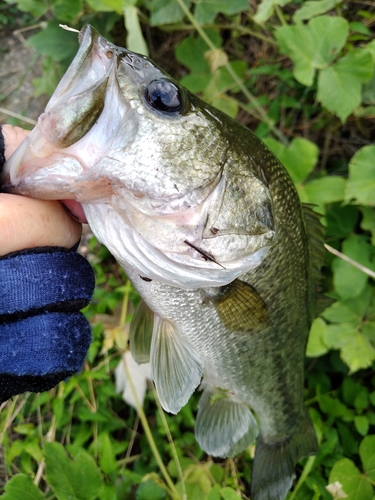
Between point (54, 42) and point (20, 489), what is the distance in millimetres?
1939

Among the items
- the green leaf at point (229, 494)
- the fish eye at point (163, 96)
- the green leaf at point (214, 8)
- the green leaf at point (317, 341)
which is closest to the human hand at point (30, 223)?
the fish eye at point (163, 96)

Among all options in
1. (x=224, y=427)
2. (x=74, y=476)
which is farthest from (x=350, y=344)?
(x=74, y=476)

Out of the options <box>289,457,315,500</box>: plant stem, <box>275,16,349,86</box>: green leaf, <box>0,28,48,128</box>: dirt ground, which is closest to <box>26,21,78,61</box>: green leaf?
<box>0,28,48,128</box>: dirt ground

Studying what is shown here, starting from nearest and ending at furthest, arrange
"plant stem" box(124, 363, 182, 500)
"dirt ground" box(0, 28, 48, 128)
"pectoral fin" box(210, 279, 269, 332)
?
"pectoral fin" box(210, 279, 269, 332) → "plant stem" box(124, 363, 182, 500) → "dirt ground" box(0, 28, 48, 128)

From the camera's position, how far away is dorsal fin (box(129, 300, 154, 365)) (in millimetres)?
1303

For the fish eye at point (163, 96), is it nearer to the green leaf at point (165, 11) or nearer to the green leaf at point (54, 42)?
the green leaf at point (165, 11)

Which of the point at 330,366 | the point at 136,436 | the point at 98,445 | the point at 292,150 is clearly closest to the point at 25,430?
the point at 98,445

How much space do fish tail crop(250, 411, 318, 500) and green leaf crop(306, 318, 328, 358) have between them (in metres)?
0.28

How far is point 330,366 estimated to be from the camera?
6.57 ft

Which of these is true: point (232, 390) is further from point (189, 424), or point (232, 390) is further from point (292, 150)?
point (292, 150)

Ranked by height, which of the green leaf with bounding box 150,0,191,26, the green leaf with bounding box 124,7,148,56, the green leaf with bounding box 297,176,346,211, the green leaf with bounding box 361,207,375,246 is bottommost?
the green leaf with bounding box 361,207,375,246

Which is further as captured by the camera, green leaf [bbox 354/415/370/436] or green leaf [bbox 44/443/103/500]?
green leaf [bbox 354/415/370/436]

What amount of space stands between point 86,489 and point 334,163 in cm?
195

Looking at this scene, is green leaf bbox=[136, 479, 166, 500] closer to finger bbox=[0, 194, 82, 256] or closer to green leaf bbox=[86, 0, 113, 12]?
finger bbox=[0, 194, 82, 256]
